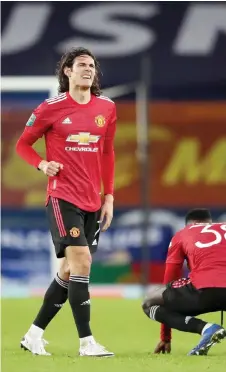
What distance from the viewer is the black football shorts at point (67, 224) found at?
19.7ft

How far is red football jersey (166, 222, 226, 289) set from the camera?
6.12 m

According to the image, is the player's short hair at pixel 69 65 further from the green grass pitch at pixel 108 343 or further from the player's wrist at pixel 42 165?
the green grass pitch at pixel 108 343

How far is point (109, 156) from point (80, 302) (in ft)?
2.91

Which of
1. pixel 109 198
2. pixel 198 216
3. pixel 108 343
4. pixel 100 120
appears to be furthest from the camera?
pixel 108 343

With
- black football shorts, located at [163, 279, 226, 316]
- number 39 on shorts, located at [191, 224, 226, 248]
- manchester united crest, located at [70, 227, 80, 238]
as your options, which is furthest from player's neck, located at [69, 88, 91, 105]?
black football shorts, located at [163, 279, 226, 316]

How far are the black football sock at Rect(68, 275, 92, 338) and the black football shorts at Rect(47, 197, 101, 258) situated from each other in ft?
0.62

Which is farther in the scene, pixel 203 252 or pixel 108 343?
pixel 108 343

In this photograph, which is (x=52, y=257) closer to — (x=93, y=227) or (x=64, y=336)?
(x=64, y=336)

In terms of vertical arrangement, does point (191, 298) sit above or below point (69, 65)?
below

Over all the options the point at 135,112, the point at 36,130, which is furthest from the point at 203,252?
the point at 135,112

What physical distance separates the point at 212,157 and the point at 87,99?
8812 millimetres

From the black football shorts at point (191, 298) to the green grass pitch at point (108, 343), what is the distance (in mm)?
258

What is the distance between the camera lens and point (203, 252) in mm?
6176

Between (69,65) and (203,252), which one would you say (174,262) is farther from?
(69,65)
